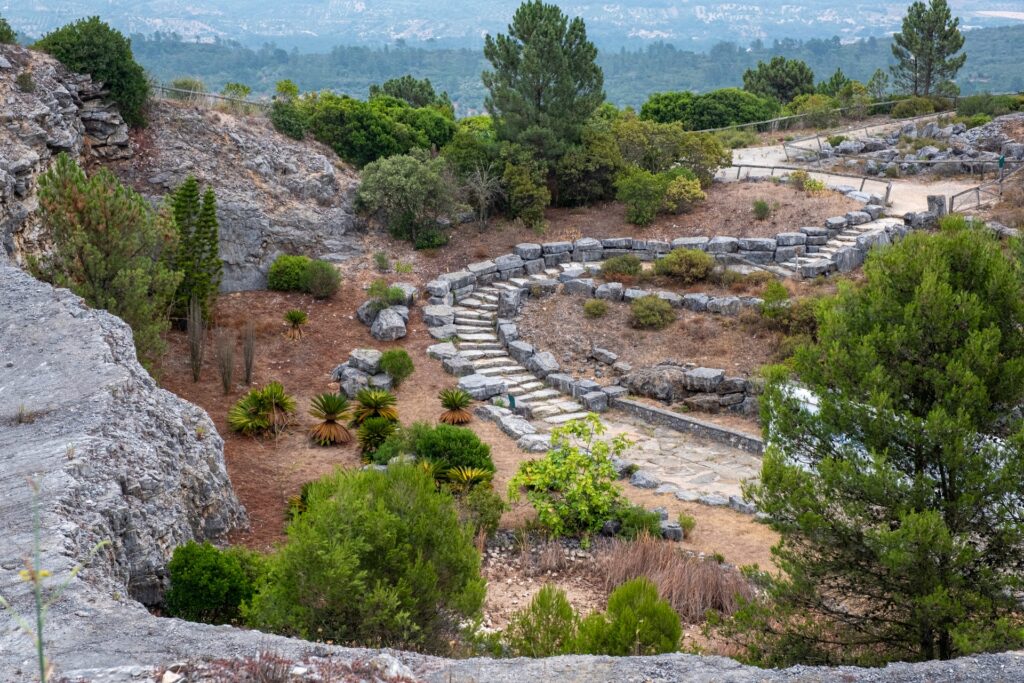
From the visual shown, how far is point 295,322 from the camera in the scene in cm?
1952

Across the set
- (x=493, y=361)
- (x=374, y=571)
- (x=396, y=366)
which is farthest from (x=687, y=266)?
(x=374, y=571)

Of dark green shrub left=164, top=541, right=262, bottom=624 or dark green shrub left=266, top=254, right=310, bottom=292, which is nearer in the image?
dark green shrub left=164, top=541, right=262, bottom=624

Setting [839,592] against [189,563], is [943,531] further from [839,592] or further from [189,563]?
[189,563]

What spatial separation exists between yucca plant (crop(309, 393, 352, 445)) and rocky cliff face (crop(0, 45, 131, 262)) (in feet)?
19.3

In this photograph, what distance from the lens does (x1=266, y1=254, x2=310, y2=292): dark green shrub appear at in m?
21.2

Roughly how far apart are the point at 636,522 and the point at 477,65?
150 m

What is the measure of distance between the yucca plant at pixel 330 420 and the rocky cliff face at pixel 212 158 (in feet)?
22.7

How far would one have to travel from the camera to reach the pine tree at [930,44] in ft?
141

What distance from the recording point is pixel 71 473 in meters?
8.98

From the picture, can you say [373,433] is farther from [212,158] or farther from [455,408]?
[212,158]

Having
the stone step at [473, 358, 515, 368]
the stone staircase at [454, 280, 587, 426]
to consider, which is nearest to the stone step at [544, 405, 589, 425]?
the stone staircase at [454, 280, 587, 426]

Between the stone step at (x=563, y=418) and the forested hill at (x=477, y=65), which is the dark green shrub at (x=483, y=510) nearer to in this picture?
the stone step at (x=563, y=418)

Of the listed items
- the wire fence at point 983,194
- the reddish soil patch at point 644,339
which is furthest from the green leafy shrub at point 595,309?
the wire fence at point 983,194

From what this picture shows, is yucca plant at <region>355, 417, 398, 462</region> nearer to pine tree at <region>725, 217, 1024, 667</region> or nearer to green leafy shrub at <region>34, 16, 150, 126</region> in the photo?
pine tree at <region>725, 217, 1024, 667</region>
